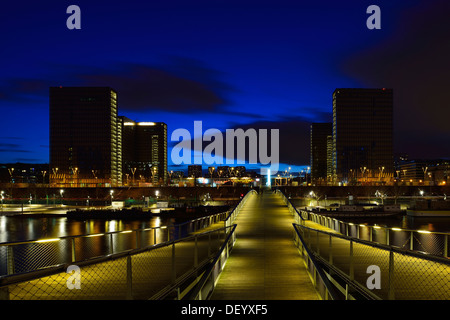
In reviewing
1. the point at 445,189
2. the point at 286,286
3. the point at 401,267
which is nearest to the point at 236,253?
the point at 286,286

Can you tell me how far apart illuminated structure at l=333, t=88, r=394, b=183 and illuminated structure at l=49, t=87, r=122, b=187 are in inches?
4385

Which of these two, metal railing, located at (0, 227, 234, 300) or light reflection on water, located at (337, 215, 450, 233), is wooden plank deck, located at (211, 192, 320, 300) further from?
light reflection on water, located at (337, 215, 450, 233)

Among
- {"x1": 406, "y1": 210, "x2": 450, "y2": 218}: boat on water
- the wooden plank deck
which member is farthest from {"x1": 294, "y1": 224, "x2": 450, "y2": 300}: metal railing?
{"x1": 406, "y1": 210, "x2": 450, "y2": 218}: boat on water

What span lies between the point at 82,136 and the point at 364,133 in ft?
446

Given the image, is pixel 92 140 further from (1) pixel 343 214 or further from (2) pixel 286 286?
(2) pixel 286 286

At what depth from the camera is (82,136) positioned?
181 meters

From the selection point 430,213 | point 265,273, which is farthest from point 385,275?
point 430,213

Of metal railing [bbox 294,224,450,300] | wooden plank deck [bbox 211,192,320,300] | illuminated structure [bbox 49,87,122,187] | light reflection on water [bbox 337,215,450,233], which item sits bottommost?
light reflection on water [bbox 337,215,450,233]

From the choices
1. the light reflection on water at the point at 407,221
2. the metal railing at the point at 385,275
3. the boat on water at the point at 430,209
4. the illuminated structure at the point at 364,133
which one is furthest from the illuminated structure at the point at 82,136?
the metal railing at the point at 385,275

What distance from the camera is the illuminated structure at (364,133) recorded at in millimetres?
188125

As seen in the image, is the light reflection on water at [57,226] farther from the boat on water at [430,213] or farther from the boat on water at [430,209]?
the boat on water at [430,209]

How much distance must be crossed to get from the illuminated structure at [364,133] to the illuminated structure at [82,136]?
111371 mm

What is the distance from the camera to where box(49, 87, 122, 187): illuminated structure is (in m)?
178

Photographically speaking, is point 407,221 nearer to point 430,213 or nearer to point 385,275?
point 430,213
